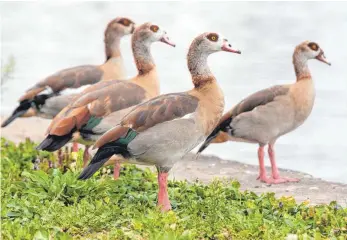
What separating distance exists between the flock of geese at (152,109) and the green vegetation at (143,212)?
0.38m

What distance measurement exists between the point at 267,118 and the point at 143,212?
3.08 meters

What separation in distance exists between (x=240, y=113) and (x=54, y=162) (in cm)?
248

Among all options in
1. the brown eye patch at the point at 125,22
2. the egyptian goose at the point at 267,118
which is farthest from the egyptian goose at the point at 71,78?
the egyptian goose at the point at 267,118

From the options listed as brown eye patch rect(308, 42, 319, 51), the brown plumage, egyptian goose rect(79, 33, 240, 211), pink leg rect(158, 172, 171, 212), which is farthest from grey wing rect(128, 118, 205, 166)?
brown eye patch rect(308, 42, 319, 51)

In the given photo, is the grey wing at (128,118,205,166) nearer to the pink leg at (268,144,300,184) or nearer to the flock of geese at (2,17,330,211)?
the flock of geese at (2,17,330,211)

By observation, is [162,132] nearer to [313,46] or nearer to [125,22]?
[125,22]

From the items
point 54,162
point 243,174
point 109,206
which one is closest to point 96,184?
point 109,206

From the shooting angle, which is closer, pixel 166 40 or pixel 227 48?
pixel 227 48

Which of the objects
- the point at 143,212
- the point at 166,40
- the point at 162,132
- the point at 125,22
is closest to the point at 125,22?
the point at 125,22

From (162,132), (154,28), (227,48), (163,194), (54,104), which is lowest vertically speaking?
(163,194)

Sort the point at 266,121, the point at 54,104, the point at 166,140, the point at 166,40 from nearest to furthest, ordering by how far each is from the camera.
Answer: the point at 166,140 → the point at 166,40 → the point at 266,121 → the point at 54,104

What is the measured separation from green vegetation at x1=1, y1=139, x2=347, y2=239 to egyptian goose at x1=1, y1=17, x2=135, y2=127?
5.93ft

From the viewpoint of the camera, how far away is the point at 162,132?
7.94 meters

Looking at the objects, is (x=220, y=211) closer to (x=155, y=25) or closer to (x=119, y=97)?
(x=119, y=97)
